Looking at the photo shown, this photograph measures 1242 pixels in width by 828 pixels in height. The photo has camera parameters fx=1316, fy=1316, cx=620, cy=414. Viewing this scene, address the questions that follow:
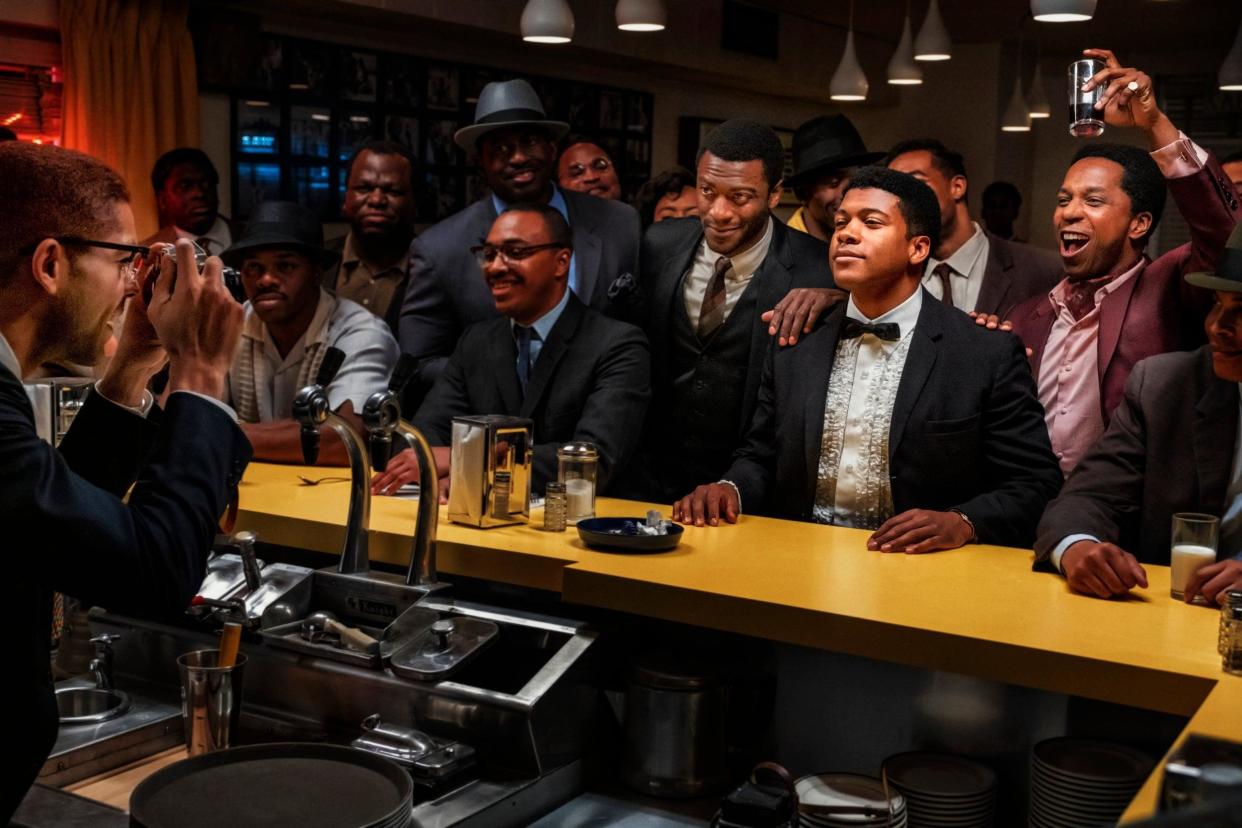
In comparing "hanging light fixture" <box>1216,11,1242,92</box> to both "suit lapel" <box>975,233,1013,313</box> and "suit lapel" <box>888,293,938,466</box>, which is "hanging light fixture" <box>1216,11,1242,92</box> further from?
"suit lapel" <box>888,293,938,466</box>

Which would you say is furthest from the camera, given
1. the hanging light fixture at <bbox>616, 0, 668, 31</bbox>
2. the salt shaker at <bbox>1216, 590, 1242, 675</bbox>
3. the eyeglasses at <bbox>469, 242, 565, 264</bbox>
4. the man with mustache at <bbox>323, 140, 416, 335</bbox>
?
the hanging light fixture at <bbox>616, 0, 668, 31</bbox>

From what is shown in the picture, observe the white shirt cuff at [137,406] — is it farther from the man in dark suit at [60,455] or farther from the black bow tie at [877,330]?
the black bow tie at [877,330]

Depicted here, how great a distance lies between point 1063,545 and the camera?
2.34 meters

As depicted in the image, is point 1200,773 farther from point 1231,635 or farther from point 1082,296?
point 1082,296

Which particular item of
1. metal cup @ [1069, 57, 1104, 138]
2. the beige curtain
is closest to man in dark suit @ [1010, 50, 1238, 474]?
metal cup @ [1069, 57, 1104, 138]

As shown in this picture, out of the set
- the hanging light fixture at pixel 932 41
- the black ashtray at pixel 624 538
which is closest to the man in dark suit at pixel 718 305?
the black ashtray at pixel 624 538

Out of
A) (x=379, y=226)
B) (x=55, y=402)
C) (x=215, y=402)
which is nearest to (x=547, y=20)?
(x=379, y=226)

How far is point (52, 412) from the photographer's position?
261 centimetres

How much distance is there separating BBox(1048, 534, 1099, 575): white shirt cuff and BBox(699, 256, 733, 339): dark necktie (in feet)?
5.34

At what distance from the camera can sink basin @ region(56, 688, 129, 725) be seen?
7.88ft

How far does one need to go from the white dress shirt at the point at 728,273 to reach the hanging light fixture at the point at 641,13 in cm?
168

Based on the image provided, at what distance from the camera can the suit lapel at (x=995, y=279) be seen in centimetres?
411

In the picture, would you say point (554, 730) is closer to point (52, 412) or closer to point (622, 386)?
point (52, 412)

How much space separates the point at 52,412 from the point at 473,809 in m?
1.24
